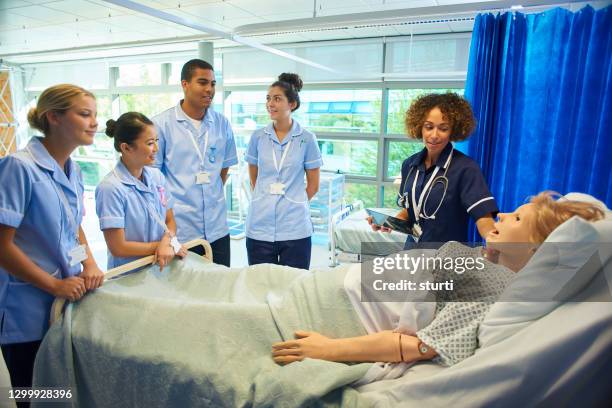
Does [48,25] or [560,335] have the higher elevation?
[48,25]

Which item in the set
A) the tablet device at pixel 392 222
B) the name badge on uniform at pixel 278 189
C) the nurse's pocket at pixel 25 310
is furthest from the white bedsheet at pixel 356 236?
the nurse's pocket at pixel 25 310

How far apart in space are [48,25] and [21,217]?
4.57 metres

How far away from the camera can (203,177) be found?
88.9 inches

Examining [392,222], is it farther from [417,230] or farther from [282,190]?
[282,190]

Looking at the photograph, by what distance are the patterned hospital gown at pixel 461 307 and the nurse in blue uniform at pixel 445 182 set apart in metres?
0.46

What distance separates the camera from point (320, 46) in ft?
17.9

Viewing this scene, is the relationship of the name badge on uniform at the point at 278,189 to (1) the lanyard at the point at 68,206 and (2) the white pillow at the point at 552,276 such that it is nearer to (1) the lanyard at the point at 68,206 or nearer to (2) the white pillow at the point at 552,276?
(1) the lanyard at the point at 68,206

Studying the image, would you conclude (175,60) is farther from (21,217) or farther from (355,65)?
(21,217)

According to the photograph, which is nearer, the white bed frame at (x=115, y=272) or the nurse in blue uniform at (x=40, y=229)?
the nurse in blue uniform at (x=40, y=229)

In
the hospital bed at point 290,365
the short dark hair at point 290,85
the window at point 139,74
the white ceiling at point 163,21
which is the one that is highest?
the white ceiling at point 163,21

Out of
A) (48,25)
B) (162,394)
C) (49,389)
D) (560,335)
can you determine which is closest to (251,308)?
(162,394)

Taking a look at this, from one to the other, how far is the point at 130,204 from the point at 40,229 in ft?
1.43

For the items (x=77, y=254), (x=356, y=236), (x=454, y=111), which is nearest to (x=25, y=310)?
(x=77, y=254)

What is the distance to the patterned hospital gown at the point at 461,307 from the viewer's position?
1141 mm
